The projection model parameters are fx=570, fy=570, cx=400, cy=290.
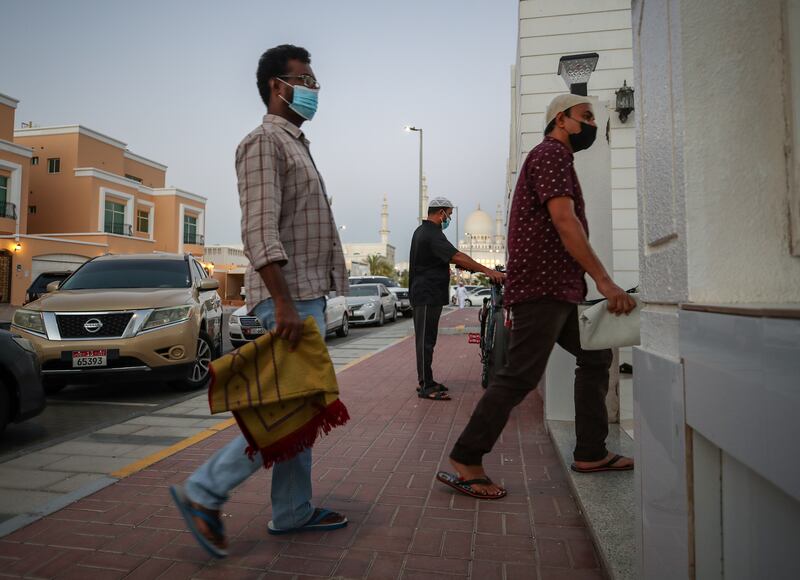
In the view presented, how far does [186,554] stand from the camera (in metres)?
2.46

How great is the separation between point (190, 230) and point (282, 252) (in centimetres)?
4752

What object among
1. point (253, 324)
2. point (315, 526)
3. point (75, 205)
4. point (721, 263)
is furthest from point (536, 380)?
point (75, 205)

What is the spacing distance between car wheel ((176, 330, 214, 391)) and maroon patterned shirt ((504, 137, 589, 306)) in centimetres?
478

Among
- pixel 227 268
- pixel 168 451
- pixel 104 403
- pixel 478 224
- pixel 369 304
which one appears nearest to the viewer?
pixel 168 451

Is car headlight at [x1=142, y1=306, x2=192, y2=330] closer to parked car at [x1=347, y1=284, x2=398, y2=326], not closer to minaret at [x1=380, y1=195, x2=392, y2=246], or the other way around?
parked car at [x1=347, y1=284, x2=398, y2=326]

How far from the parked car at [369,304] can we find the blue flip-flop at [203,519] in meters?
14.8

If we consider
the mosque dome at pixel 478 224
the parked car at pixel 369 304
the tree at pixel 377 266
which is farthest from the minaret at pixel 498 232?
the parked car at pixel 369 304

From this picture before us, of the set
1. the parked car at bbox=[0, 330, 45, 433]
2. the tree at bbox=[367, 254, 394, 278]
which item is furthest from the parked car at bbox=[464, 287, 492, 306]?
the tree at bbox=[367, 254, 394, 278]

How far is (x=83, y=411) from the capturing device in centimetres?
565

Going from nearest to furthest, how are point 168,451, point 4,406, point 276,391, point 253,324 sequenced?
point 276,391, point 168,451, point 4,406, point 253,324

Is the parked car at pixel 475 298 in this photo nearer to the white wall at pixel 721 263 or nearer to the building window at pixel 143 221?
the building window at pixel 143 221

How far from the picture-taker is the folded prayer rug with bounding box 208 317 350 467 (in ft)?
7.15

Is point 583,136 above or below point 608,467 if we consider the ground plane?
above

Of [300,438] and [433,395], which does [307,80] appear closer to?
[300,438]
